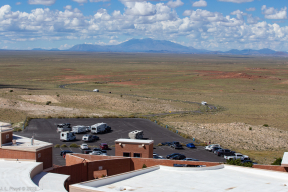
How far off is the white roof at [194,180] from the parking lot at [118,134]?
49.8 ft

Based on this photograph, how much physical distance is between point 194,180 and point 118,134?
30116mm

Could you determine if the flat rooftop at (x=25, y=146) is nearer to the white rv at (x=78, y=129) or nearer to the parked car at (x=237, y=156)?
the parked car at (x=237, y=156)

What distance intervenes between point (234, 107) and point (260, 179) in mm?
58110

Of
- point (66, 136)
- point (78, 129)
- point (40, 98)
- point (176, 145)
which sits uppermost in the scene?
point (40, 98)

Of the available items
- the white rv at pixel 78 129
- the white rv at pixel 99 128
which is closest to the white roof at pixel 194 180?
the white rv at pixel 99 128

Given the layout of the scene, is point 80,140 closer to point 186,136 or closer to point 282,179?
point 186,136

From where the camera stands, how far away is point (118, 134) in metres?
47.5

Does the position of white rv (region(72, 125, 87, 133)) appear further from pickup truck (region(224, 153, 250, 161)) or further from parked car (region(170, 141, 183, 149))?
pickup truck (region(224, 153, 250, 161))

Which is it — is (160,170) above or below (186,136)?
above

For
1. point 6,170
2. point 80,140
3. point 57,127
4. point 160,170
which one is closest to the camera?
point 6,170

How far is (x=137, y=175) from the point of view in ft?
61.6

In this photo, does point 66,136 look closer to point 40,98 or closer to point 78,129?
point 78,129

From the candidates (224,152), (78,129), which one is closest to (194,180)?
(224,152)

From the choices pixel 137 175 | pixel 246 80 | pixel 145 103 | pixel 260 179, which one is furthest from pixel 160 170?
pixel 246 80
